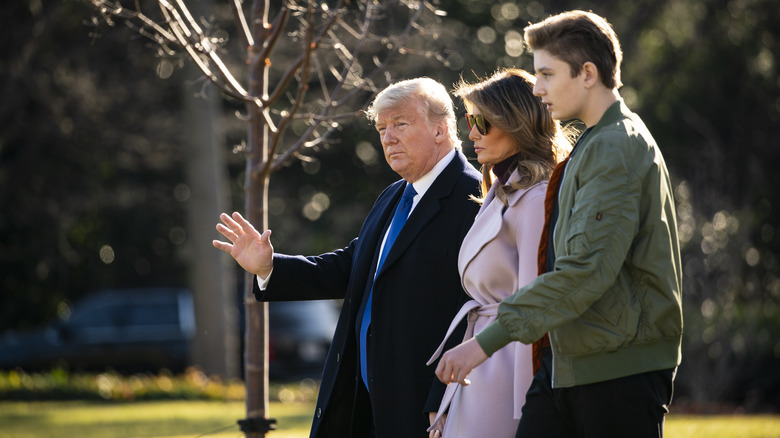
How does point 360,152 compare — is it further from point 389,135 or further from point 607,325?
point 607,325

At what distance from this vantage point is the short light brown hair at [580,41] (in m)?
2.81

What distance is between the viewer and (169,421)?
10492 mm

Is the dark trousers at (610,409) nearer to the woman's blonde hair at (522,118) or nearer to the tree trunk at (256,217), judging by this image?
the woman's blonde hair at (522,118)

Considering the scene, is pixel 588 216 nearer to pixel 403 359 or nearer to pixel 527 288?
pixel 527 288

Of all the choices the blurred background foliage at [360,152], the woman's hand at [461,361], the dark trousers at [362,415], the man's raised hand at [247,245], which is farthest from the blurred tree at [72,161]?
the woman's hand at [461,361]

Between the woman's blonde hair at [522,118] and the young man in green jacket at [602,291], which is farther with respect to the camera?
the woman's blonde hair at [522,118]

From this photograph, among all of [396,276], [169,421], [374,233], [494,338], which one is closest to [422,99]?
[374,233]

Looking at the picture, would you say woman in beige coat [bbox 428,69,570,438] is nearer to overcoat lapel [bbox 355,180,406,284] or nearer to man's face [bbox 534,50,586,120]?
man's face [bbox 534,50,586,120]

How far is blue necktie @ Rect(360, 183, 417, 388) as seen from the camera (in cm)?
405

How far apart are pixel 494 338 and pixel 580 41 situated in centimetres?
92

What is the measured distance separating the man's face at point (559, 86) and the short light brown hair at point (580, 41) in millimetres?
19

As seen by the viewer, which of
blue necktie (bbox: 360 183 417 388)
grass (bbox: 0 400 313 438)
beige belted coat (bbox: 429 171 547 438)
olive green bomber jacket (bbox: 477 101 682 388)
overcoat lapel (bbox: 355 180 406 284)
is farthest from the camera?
grass (bbox: 0 400 313 438)

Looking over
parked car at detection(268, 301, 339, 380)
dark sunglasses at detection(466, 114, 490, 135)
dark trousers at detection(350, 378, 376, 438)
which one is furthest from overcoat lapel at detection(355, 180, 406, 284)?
parked car at detection(268, 301, 339, 380)

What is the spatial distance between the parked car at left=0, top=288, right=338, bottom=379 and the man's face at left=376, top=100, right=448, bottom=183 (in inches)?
537
